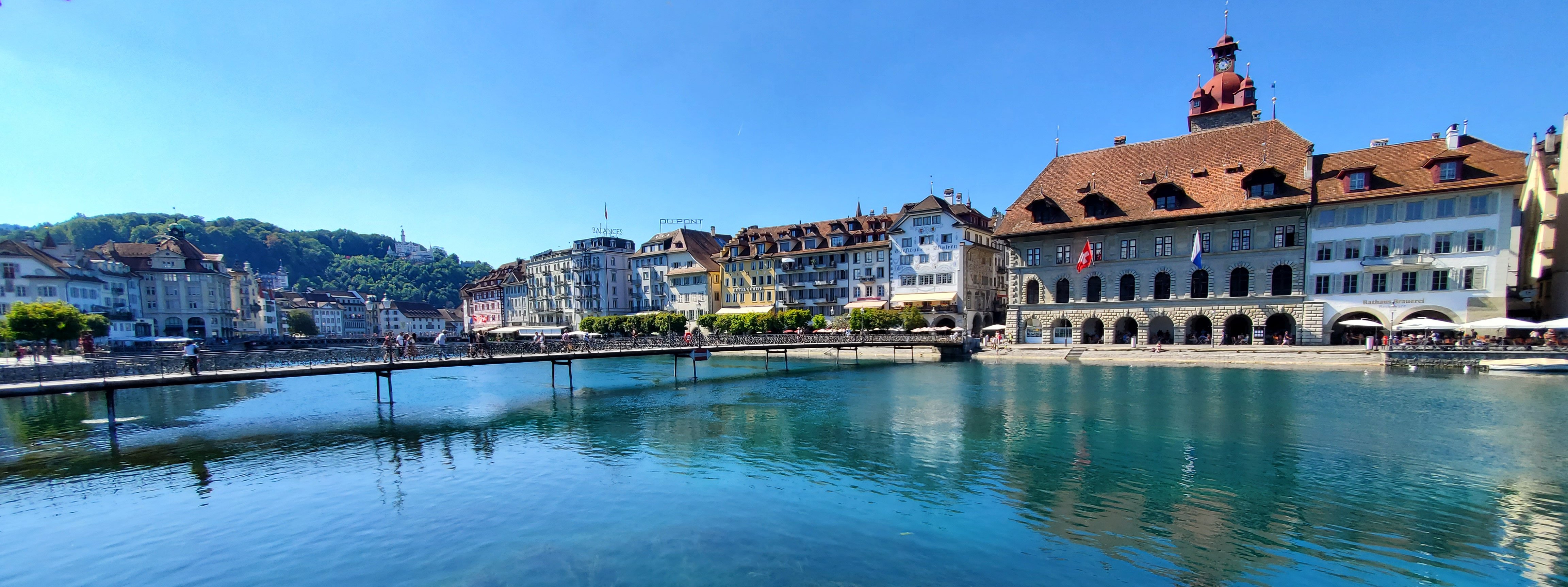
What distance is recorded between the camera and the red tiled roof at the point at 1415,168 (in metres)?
35.8

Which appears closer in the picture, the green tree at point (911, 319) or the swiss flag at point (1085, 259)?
the swiss flag at point (1085, 259)

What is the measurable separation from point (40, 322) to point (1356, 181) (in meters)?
90.9

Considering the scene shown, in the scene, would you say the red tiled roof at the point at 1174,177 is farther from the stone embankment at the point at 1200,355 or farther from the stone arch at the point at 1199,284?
the stone embankment at the point at 1200,355

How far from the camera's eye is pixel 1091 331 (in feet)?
164

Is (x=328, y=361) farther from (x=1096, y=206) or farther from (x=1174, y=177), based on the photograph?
(x=1174, y=177)

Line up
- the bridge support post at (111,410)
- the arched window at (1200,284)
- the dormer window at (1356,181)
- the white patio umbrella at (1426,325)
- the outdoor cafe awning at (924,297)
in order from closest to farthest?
1. the bridge support post at (111,410)
2. the white patio umbrella at (1426,325)
3. the dormer window at (1356,181)
4. the arched window at (1200,284)
5. the outdoor cafe awning at (924,297)

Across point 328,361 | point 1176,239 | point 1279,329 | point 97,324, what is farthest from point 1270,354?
point 97,324

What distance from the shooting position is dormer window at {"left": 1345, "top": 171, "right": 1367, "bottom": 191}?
39.5 meters

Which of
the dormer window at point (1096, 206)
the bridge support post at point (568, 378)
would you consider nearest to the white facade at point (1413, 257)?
the dormer window at point (1096, 206)

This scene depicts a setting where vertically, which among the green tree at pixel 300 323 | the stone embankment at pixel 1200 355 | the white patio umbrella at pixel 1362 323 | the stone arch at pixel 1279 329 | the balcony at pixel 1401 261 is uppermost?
the balcony at pixel 1401 261

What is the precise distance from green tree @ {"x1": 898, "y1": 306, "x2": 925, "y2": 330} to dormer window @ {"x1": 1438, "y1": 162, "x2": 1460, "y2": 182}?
34632mm

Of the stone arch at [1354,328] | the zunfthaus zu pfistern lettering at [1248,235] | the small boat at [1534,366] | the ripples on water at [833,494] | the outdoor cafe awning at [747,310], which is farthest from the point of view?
the outdoor cafe awning at [747,310]

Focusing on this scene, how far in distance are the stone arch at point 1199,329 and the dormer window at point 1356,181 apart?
1146 centimetres

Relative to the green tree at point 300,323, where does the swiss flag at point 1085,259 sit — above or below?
above
